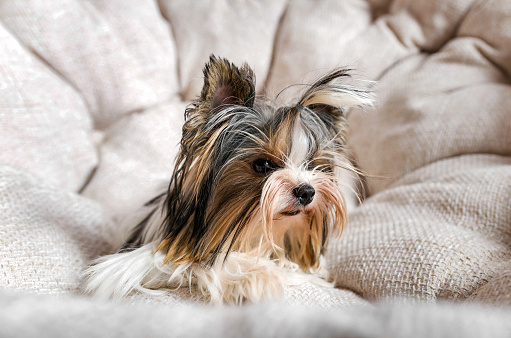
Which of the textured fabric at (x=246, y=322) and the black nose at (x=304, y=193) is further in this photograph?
the black nose at (x=304, y=193)

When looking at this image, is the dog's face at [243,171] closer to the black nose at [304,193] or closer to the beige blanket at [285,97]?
the black nose at [304,193]

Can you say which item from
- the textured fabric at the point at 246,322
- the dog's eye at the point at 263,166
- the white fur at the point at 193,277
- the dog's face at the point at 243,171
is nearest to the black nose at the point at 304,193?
the dog's face at the point at 243,171

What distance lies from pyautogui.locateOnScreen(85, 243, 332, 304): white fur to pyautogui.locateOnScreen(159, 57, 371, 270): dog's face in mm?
41

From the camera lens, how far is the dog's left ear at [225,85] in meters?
1.20

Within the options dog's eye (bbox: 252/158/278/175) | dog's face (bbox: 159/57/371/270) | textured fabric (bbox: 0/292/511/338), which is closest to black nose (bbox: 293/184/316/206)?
dog's face (bbox: 159/57/371/270)

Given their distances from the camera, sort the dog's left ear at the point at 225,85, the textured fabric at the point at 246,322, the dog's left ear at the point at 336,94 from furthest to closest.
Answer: the dog's left ear at the point at 336,94, the dog's left ear at the point at 225,85, the textured fabric at the point at 246,322

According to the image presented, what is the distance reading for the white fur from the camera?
1256mm

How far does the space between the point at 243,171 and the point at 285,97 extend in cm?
38

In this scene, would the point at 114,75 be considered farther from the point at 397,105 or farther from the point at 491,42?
the point at 491,42

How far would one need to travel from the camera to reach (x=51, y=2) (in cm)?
200

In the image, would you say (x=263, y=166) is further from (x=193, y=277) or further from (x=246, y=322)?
(x=246, y=322)


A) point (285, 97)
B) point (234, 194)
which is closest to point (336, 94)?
point (285, 97)

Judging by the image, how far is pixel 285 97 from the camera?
1.55 metres

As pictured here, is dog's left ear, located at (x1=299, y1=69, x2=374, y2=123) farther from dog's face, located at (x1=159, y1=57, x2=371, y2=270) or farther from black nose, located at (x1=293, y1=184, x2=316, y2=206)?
black nose, located at (x1=293, y1=184, x2=316, y2=206)
